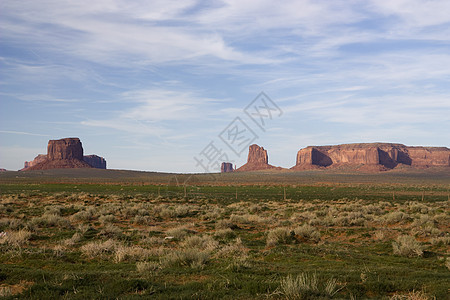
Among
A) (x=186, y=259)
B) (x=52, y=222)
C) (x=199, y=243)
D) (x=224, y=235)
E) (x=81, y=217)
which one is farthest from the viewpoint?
(x=81, y=217)

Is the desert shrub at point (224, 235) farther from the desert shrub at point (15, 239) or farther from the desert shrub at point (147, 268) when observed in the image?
the desert shrub at point (15, 239)

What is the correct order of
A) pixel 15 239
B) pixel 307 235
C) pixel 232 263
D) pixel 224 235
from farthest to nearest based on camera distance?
pixel 224 235, pixel 307 235, pixel 15 239, pixel 232 263

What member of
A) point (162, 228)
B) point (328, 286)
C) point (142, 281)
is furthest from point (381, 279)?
point (162, 228)

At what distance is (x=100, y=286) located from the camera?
24.6 feet

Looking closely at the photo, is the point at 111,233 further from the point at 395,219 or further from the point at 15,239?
the point at 395,219

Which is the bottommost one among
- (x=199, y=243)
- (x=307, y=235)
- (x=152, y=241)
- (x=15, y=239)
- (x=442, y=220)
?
(x=442, y=220)

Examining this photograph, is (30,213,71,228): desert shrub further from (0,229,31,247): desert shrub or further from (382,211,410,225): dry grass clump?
(382,211,410,225): dry grass clump

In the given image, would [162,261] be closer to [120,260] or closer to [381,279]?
[120,260]

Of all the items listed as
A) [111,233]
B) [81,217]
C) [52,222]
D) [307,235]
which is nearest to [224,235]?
[307,235]

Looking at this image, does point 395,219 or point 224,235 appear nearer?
point 224,235

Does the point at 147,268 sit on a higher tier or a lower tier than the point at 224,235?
higher

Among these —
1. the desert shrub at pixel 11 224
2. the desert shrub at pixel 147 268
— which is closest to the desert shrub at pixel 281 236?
the desert shrub at pixel 147 268

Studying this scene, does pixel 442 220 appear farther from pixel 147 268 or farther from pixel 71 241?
pixel 71 241

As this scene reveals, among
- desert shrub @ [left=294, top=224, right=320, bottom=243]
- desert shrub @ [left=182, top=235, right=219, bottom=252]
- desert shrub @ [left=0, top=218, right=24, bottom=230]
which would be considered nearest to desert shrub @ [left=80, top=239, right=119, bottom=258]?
desert shrub @ [left=182, top=235, right=219, bottom=252]
